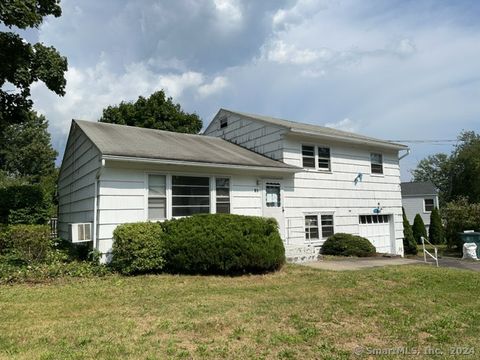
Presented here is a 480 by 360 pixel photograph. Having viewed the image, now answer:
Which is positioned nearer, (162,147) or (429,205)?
(162,147)

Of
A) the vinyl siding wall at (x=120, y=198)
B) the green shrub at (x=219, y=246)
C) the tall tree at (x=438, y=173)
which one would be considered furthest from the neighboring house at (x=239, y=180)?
the tall tree at (x=438, y=173)

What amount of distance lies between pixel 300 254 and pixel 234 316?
6.68m

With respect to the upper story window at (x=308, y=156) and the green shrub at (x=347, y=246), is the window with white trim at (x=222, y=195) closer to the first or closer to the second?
the upper story window at (x=308, y=156)

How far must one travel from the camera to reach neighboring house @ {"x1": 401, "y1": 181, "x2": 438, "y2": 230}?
3844cm

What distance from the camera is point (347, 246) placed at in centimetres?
1463

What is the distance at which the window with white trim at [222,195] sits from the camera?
40.5 ft

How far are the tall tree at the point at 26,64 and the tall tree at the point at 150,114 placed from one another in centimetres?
1447

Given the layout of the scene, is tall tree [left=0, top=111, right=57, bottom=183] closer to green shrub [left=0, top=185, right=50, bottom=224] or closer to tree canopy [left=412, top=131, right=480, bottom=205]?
green shrub [left=0, top=185, right=50, bottom=224]

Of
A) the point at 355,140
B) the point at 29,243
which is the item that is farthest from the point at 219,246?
the point at 355,140

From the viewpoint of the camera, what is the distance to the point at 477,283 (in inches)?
357

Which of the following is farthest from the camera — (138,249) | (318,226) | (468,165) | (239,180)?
(468,165)

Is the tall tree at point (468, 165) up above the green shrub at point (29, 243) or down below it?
above

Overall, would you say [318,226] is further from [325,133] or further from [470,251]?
[470,251]

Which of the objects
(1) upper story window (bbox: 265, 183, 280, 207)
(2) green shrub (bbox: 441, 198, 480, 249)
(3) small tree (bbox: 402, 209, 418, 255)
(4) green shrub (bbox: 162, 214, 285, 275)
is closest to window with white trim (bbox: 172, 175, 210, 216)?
(4) green shrub (bbox: 162, 214, 285, 275)
